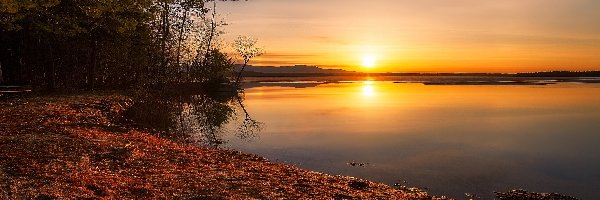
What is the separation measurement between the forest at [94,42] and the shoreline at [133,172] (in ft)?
38.2

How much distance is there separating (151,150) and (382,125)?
22936mm

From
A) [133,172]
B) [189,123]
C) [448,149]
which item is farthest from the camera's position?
[189,123]

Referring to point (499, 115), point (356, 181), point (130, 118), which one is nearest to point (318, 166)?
point (356, 181)

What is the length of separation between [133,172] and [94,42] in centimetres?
3787

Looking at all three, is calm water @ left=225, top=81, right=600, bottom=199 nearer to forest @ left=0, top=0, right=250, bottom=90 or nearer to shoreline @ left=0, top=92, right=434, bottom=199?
shoreline @ left=0, top=92, right=434, bottom=199

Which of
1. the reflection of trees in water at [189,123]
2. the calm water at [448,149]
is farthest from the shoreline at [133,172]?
the reflection of trees in water at [189,123]

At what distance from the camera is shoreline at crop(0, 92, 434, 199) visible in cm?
1135

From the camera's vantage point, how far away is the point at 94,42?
47.1 meters

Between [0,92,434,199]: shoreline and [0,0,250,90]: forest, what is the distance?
38.2ft

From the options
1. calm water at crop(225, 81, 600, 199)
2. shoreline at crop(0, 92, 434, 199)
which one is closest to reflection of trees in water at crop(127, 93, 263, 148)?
calm water at crop(225, 81, 600, 199)

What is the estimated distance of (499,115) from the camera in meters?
45.6

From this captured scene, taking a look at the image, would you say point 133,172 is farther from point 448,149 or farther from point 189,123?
point 189,123

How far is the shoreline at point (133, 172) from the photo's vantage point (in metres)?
11.4

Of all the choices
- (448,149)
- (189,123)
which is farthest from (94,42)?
(448,149)
